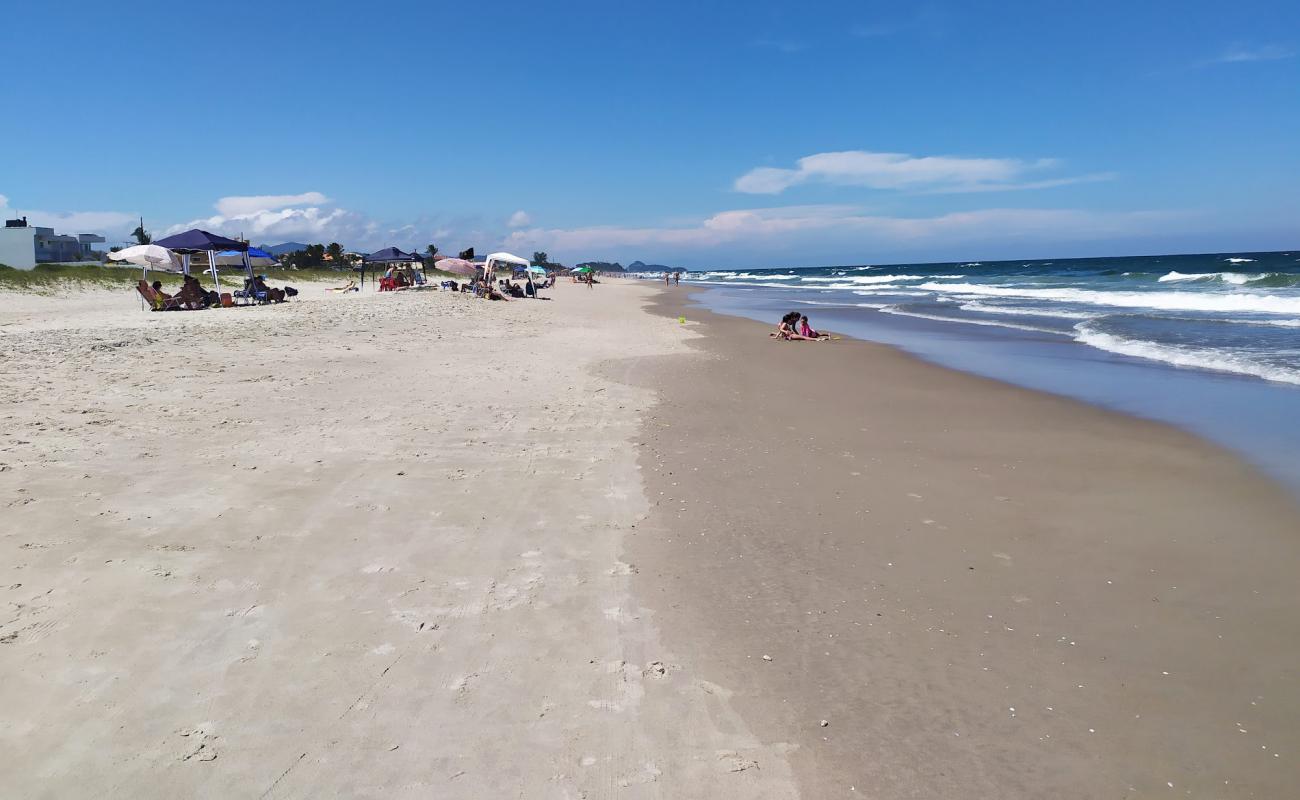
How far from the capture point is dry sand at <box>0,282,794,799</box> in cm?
284

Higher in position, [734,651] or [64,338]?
[64,338]

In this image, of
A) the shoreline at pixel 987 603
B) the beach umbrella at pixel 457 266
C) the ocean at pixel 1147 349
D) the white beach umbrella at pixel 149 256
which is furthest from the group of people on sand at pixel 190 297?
the shoreline at pixel 987 603

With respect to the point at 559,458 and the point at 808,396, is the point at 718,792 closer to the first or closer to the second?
the point at 559,458

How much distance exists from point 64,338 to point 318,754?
14178 mm

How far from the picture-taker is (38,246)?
6731 cm

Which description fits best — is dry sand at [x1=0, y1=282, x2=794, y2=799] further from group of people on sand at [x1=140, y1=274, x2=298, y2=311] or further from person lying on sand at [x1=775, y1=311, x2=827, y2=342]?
group of people on sand at [x1=140, y1=274, x2=298, y2=311]

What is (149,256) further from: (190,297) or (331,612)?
(331,612)

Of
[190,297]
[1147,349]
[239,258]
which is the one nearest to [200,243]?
[190,297]

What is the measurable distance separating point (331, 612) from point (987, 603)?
3.72 meters

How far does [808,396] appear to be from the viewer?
11086 millimetres

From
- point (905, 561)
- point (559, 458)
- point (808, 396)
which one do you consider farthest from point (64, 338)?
point (905, 561)

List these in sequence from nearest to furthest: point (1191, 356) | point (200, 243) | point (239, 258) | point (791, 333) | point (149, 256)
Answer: point (1191, 356), point (791, 333), point (200, 243), point (149, 256), point (239, 258)

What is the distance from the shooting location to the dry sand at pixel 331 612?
9.33 feet

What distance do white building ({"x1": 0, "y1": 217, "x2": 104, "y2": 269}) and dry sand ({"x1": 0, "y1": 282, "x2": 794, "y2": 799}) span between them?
4566 cm
